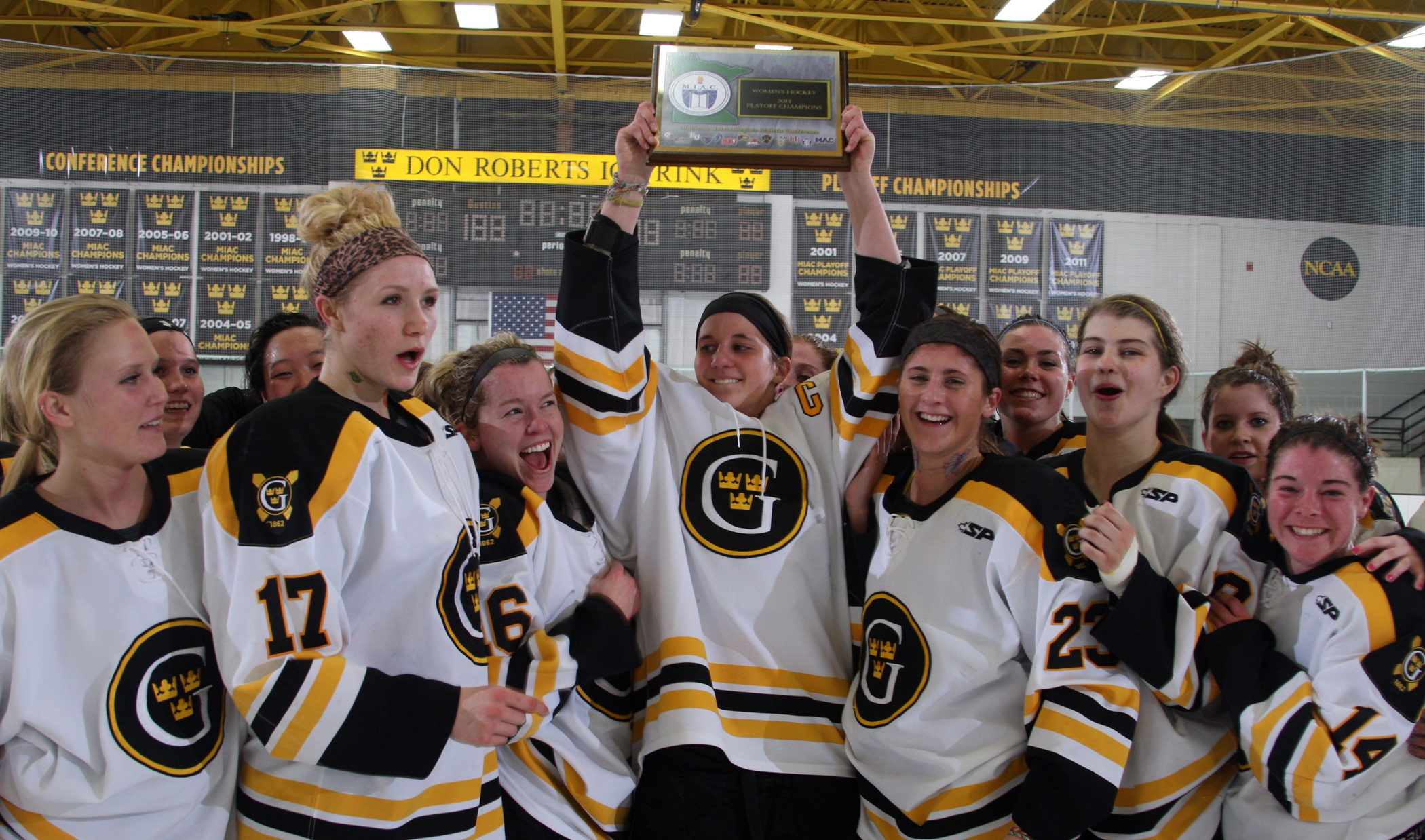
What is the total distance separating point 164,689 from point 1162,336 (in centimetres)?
176

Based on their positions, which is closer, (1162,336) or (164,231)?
(1162,336)

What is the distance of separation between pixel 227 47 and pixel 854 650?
874 centimetres

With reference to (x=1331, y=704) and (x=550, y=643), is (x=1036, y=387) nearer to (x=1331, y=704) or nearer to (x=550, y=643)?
(x=1331, y=704)

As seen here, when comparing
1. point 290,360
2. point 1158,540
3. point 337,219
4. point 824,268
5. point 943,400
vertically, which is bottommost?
point 1158,540

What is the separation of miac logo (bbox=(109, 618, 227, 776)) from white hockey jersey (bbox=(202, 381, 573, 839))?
79mm

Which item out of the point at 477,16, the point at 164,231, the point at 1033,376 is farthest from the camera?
the point at 477,16

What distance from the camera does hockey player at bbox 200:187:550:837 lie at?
1145mm

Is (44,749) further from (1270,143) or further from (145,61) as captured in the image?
(1270,143)

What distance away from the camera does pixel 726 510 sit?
167 centimetres

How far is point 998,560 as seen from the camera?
4.75 ft

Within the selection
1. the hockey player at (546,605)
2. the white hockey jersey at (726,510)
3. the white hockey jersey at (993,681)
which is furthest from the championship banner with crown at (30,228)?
the white hockey jersey at (993,681)

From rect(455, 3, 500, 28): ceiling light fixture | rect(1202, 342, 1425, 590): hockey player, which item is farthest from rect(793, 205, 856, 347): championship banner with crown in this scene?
rect(455, 3, 500, 28): ceiling light fixture

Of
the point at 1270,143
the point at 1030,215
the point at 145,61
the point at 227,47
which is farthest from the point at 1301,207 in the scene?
the point at 227,47

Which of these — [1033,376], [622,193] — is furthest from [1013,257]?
[622,193]
